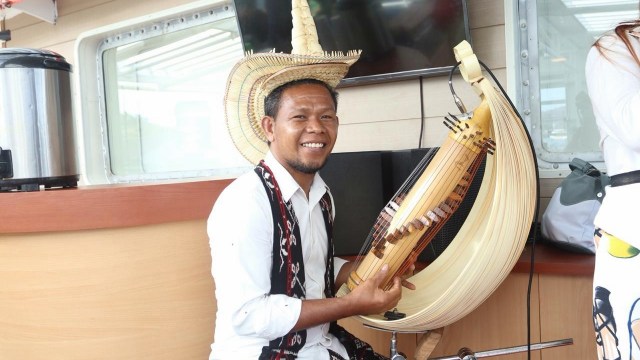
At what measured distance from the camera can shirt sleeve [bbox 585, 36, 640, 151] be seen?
120cm

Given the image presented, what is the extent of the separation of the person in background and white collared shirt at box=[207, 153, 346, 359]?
661 mm

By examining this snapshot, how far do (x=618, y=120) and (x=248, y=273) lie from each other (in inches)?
34.2

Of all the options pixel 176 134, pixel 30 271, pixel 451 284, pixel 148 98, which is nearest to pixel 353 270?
pixel 451 284

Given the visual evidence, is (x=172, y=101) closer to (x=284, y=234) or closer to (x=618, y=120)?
(x=284, y=234)

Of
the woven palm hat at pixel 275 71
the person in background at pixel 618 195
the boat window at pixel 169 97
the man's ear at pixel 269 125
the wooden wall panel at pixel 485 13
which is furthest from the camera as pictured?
the boat window at pixel 169 97

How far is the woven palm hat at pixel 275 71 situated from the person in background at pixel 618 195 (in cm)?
60

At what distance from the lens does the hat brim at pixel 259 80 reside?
56.9 inches

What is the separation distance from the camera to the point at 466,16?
2.26 meters

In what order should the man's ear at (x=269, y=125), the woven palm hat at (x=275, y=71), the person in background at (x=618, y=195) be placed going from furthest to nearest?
the man's ear at (x=269, y=125), the woven palm hat at (x=275, y=71), the person in background at (x=618, y=195)

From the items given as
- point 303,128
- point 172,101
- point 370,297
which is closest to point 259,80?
point 303,128

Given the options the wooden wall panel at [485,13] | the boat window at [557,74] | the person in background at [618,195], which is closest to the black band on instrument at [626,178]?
the person in background at [618,195]

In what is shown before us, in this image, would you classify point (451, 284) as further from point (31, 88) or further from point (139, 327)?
point (31, 88)

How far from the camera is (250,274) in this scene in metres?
1.32

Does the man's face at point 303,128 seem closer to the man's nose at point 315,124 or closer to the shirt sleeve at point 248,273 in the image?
the man's nose at point 315,124
